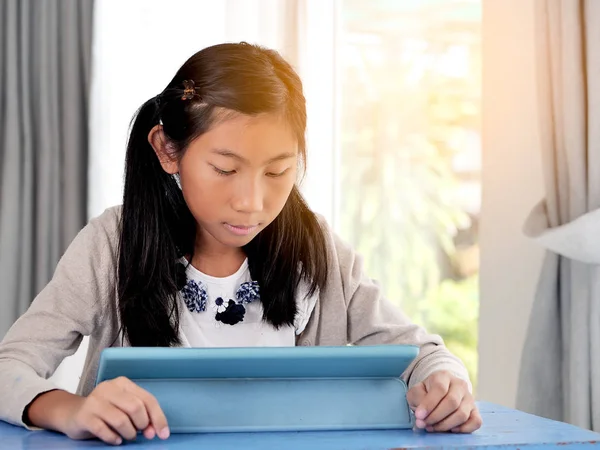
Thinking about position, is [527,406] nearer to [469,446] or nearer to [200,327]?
[200,327]

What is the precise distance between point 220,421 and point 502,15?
1915mm

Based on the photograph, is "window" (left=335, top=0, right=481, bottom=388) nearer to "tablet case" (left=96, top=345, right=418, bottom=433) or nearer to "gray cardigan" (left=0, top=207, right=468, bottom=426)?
"gray cardigan" (left=0, top=207, right=468, bottom=426)

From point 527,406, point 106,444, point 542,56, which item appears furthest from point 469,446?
point 542,56

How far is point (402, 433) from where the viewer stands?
921 mm

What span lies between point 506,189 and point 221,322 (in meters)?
1.29

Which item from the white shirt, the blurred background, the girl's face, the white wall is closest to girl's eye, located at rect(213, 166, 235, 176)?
the girl's face

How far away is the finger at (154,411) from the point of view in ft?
2.81

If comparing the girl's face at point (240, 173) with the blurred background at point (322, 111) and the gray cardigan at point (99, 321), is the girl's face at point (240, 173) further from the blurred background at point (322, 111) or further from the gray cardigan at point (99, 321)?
the blurred background at point (322, 111)

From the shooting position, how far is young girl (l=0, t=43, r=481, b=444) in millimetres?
1220

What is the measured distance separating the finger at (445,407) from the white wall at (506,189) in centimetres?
137

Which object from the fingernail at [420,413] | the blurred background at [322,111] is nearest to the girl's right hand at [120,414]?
the fingernail at [420,413]

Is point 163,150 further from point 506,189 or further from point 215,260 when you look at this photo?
point 506,189

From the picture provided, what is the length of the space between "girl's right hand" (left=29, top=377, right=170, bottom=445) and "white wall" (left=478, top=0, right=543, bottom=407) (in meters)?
Result: 1.65

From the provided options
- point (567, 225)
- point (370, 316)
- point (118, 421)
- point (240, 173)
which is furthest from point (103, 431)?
point (567, 225)
